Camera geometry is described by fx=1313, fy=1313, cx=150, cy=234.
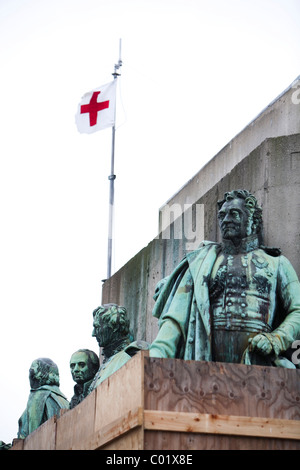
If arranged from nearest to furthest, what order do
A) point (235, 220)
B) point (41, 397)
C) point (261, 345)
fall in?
point (261, 345)
point (235, 220)
point (41, 397)

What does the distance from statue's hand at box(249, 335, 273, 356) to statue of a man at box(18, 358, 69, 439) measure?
19.7 feet

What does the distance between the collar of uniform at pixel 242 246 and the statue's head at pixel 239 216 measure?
56 mm

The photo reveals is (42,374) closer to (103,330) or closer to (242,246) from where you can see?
(103,330)

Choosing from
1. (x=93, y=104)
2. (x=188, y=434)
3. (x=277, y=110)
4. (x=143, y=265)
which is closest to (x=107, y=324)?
(x=143, y=265)

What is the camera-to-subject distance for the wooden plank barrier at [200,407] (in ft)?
40.6

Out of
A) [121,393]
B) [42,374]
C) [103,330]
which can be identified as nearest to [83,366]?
[103,330]

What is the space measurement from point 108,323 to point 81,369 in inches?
51.9

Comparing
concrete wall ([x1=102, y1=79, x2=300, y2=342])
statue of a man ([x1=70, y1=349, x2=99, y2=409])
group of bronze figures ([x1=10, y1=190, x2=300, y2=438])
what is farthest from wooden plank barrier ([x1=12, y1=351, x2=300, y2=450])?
statue of a man ([x1=70, y1=349, x2=99, y2=409])

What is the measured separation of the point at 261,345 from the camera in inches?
539

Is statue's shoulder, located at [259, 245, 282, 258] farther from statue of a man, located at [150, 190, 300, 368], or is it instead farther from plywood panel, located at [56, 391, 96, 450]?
plywood panel, located at [56, 391, 96, 450]

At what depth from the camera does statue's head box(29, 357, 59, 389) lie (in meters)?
19.9

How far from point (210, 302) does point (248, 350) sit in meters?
0.94

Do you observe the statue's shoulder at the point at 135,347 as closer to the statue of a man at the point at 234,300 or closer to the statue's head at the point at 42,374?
the statue of a man at the point at 234,300

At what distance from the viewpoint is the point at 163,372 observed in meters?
12.6
